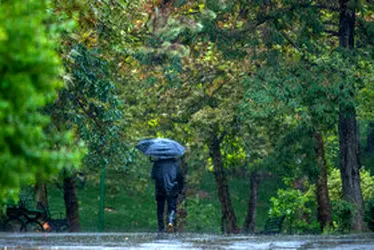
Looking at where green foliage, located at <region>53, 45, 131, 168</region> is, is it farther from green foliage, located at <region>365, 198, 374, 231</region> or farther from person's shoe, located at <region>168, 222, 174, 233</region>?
green foliage, located at <region>365, 198, 374, 231</region>

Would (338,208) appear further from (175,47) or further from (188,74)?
(188,74)

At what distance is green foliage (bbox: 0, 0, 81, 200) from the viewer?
4.99 meters

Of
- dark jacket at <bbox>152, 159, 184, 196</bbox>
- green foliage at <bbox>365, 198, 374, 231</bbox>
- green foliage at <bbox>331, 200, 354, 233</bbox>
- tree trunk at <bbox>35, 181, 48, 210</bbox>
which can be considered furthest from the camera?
tree trunk at <bbox>35, 181, 48, 210</bbox>

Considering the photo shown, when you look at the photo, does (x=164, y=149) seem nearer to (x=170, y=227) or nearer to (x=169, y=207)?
(x=169, y=207)

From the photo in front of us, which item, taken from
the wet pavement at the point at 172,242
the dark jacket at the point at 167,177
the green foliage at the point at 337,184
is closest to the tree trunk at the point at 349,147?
the wet pavement at the point at 172,242

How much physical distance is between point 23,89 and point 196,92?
942 inches

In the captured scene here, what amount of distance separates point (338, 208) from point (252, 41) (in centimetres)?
516

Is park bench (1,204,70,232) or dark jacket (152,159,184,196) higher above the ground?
dark jacket (152,159,184,196)

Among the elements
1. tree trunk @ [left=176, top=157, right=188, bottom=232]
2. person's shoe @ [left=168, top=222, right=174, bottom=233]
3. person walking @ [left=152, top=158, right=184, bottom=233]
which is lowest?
person's shoe @ [left=168, top=222, right=174, bottom=233]

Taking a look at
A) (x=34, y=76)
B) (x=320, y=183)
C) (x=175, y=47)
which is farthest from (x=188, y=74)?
(x=34, y=76)

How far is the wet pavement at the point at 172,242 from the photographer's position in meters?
14.9

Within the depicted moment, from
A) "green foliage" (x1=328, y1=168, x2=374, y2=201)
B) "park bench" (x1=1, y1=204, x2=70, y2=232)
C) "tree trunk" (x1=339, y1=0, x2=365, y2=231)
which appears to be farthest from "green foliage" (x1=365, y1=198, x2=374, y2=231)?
"green foliage" (x1=328, y1=168, x2=374, y2=201)

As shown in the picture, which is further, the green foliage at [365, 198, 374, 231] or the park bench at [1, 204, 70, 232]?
the park bench at [1, 204, 70, 232]

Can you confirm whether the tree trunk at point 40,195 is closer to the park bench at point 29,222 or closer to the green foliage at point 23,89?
the park bench at point 29,222
